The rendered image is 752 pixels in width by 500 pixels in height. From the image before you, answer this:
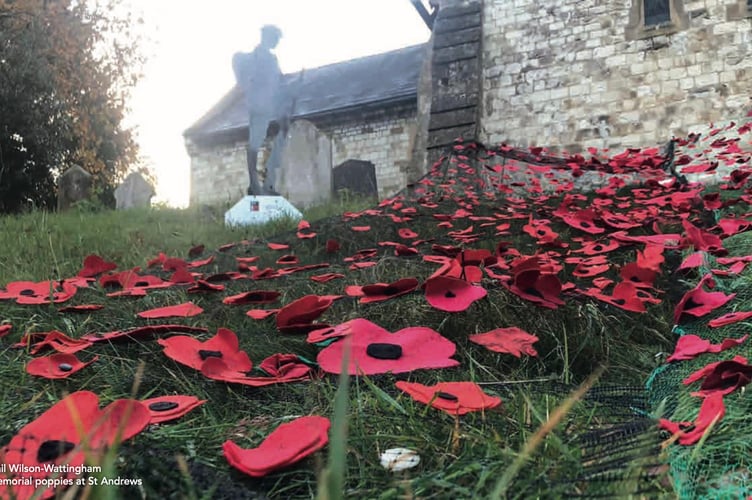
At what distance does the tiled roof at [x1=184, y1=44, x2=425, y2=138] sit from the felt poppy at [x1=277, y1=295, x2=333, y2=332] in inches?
487

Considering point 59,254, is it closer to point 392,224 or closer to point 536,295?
point 392,224

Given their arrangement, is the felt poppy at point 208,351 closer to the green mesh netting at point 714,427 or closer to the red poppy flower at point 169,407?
the red poppy flower at point 169,407

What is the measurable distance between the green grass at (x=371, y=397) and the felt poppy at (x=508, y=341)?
2.1 inches

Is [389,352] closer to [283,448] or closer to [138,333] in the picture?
[283,448]

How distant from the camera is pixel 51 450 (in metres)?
0.85

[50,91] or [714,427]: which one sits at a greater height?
[50,91]

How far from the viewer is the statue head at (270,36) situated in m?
7.83

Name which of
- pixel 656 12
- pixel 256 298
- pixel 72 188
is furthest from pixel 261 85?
pixel 256 298

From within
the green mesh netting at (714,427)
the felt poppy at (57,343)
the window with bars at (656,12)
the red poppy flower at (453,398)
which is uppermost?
the window with bars at (656,12)

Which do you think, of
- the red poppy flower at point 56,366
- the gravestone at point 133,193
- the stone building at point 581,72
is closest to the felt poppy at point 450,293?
the red poppy flower at point 56,366

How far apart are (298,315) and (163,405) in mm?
558

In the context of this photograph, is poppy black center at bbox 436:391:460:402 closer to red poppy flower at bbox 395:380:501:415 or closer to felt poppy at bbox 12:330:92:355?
red poppy flower at bbox 395:380:501:415

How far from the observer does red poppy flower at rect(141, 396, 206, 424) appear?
111 centimetres

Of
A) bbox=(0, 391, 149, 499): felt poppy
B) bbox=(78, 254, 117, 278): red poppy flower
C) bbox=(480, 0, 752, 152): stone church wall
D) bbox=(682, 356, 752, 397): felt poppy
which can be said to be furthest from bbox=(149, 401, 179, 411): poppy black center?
bbox=(480, 0, 752, 152): stone church wall
